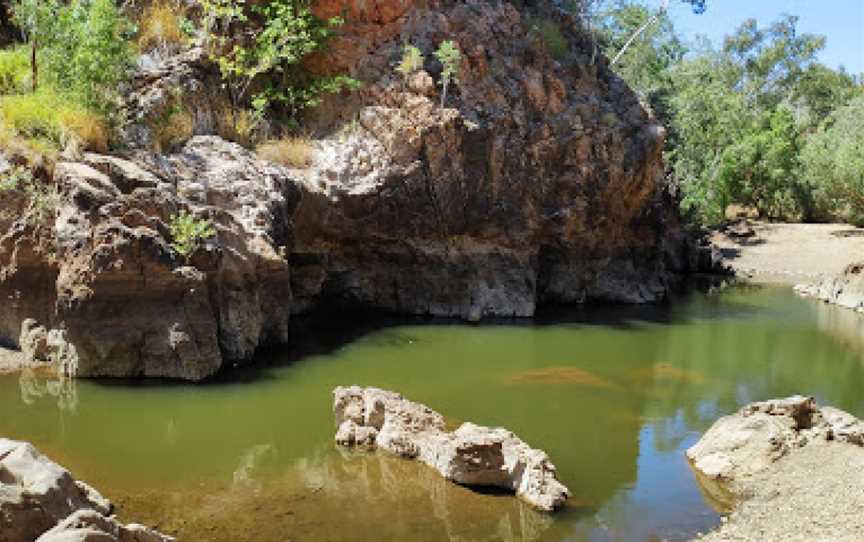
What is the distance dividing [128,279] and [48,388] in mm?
2263

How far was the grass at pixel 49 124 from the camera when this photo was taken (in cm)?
1653

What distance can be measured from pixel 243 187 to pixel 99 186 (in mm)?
3509

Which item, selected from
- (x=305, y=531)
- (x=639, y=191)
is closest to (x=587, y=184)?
(x=639, y=191)

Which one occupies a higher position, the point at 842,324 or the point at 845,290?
the point at 845,290

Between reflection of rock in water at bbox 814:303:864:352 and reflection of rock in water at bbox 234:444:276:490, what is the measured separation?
17.9 metres

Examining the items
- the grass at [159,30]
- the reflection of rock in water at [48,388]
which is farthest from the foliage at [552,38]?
the reflection of rock in water at [48,388]

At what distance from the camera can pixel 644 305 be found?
97.0 feet

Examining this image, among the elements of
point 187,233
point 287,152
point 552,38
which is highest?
point 552,38

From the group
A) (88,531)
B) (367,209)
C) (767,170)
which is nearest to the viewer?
(88,531)

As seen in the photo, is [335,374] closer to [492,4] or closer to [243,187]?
[243,187]

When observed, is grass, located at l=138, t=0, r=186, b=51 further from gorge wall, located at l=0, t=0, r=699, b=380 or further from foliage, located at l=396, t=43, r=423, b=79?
foliage, located at l=396, t=43, r=423, b=79

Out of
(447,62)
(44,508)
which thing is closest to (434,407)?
(44,508)

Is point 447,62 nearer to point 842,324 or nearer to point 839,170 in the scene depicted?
point 842,324

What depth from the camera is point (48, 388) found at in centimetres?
1455
